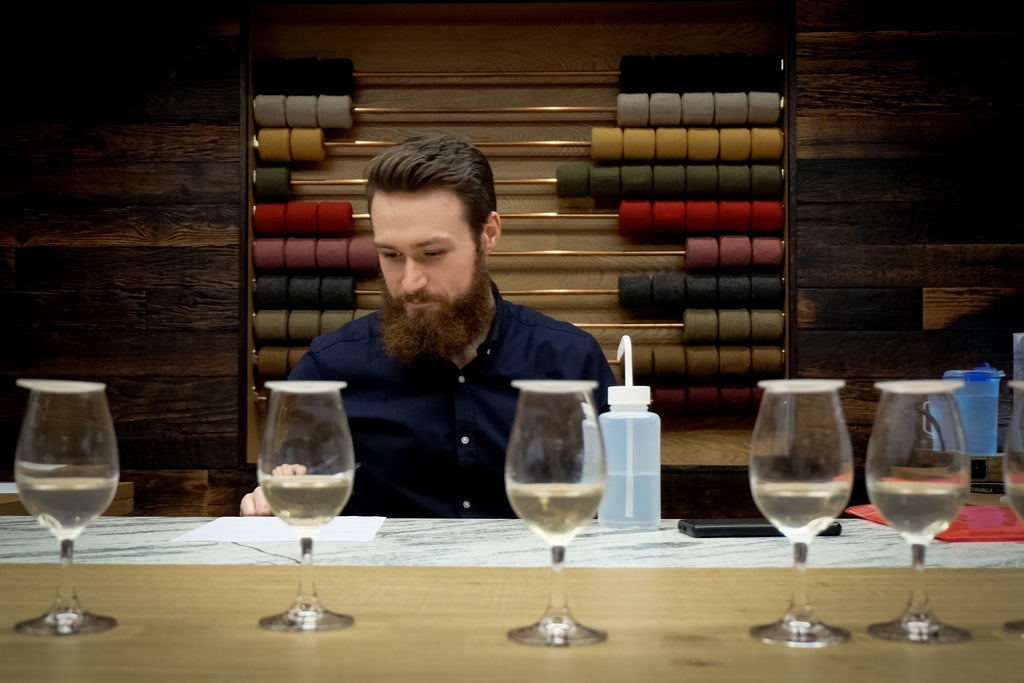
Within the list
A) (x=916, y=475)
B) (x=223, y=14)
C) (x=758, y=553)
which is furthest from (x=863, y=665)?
(x=223, y=14)

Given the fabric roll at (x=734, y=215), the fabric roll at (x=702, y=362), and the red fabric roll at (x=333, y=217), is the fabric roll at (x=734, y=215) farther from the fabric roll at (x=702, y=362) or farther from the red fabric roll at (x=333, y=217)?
the red fabric roll at (x=333, y=217)

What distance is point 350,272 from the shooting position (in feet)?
11.6

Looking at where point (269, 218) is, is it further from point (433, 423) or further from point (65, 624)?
point (65, 624)

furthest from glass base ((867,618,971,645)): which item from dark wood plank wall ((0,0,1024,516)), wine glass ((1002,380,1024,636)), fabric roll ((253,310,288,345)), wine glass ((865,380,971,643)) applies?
fabric roll ((253,310,288,345))

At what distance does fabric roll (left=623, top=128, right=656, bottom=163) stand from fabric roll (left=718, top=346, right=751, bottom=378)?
0.74 meters

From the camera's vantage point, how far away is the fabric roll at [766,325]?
11.2 feet

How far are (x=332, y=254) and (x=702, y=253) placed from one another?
1.31 m

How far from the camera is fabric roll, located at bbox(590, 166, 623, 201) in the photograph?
3.47 m

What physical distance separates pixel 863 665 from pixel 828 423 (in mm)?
192

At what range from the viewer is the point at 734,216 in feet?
11.3

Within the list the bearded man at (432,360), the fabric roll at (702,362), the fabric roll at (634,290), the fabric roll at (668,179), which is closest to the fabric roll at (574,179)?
the fabric roll at (668,179)

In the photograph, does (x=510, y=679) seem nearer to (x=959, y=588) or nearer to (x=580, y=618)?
(x=580, y=618)

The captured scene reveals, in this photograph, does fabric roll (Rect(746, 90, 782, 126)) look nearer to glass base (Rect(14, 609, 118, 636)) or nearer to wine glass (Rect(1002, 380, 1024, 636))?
wine glass (Rect(1002, 380, 1024, 636))

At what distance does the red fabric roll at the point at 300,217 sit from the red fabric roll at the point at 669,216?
1207mm
